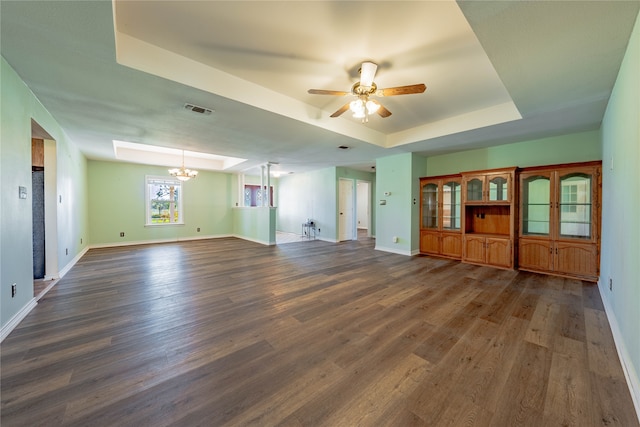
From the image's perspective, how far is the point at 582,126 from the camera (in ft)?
12.7

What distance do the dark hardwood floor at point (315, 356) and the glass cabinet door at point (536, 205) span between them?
1.11 meters

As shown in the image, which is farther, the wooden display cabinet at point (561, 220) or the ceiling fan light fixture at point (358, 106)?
the wooden display cabinet at point (561, 220)

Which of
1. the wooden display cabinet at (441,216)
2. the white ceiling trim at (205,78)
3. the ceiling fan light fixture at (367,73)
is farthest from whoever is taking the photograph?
the wooden display cabinet at (441,216)

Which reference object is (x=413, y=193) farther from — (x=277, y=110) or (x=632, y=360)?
(x=632, y=360)

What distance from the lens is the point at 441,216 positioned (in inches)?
223

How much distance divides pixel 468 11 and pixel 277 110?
90.2 inches

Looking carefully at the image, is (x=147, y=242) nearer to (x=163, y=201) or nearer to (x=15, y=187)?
(x=163, y=201)

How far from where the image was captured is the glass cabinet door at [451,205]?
5.46 m

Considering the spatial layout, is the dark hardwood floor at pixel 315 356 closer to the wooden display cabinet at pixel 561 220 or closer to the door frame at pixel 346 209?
the wooden display cabinet at pixel 561 220

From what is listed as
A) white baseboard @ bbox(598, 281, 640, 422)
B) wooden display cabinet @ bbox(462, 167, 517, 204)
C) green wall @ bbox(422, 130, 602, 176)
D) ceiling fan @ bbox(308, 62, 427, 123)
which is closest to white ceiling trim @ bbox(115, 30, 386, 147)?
ceiling fan @ bbox(308, 62, 427, 123)

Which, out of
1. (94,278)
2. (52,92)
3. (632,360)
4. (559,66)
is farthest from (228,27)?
(94,278)

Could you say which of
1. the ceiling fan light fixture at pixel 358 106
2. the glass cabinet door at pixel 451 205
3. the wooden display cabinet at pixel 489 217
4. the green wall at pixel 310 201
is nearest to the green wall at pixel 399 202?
the glass cabinet door at pixel 451 205

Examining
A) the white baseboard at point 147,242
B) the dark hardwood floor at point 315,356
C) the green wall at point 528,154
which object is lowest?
the dark hardwood floor at point 315,356

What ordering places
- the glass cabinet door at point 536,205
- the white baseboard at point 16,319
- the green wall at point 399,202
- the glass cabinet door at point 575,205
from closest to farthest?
the white baseboard at point 16,319 < the glass cabinet door at point 575,205 < the glass cabinet door at point 536,205 < the green wall at point 399,202
